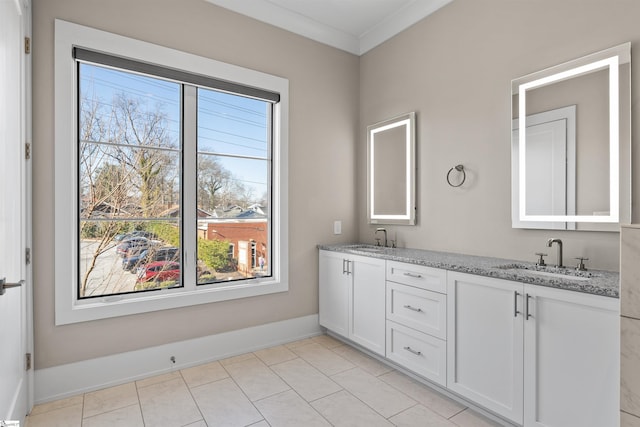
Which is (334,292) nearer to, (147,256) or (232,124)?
(147,256)

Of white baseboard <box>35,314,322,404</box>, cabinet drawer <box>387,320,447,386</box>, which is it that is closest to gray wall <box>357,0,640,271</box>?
cabinet drawer <box>387,320,447,386</box>

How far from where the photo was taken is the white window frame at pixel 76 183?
7.03 ft

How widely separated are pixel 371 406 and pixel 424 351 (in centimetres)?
49

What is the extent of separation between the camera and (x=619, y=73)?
180 centimetres

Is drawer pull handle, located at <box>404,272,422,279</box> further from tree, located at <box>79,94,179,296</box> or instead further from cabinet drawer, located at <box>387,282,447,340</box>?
tree, located at <box>79,94,179,296</box>

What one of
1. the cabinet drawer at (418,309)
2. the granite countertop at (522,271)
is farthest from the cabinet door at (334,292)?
the cabinet drawer at (418,309)

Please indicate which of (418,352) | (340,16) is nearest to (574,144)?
(418,352)

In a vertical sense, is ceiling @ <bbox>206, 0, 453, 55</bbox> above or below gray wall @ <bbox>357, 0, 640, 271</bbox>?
above

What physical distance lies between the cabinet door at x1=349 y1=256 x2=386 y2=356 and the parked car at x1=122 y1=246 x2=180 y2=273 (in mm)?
1420

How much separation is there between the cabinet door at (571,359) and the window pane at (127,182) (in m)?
2.37

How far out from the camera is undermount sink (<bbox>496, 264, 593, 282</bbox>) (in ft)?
5.88

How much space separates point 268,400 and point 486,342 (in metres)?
1.35

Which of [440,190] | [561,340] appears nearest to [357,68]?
[440,190]

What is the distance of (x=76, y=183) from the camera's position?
225cm
